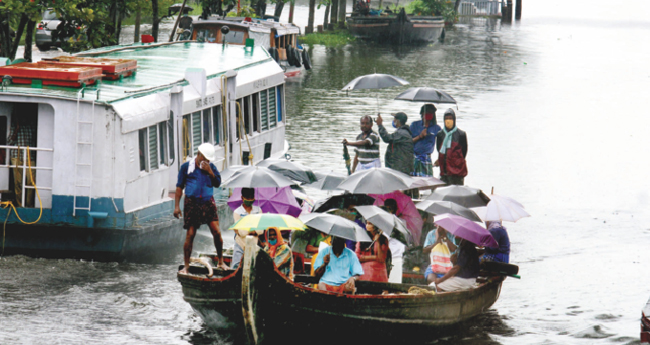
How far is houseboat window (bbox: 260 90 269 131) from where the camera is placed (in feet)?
54.5

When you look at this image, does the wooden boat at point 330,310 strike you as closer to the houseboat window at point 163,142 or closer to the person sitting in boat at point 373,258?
the person sitting in boat at point 373,258

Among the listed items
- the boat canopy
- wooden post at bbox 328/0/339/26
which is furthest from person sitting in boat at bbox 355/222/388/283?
wooden post at bbox 328/0/339/26

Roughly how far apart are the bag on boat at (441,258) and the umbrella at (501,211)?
627 mm

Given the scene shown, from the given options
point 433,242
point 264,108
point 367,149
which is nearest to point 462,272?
point 433,242

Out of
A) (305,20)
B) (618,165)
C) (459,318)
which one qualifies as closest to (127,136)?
(459,318)

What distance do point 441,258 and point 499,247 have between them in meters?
0.77

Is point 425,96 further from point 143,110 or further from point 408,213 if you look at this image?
point 143,110

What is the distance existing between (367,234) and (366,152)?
14.7ft

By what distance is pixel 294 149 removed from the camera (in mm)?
21828

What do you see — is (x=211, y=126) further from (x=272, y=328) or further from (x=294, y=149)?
(x=294, y=149)

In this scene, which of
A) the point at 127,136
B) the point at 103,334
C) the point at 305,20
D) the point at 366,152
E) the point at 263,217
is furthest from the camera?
the point at 305,20

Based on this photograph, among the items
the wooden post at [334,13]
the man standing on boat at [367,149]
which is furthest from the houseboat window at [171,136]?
the wooden post at [334,13]

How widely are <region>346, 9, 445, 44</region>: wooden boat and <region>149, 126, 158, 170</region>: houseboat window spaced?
39.4 metres

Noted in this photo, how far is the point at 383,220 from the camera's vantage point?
32.9ft
